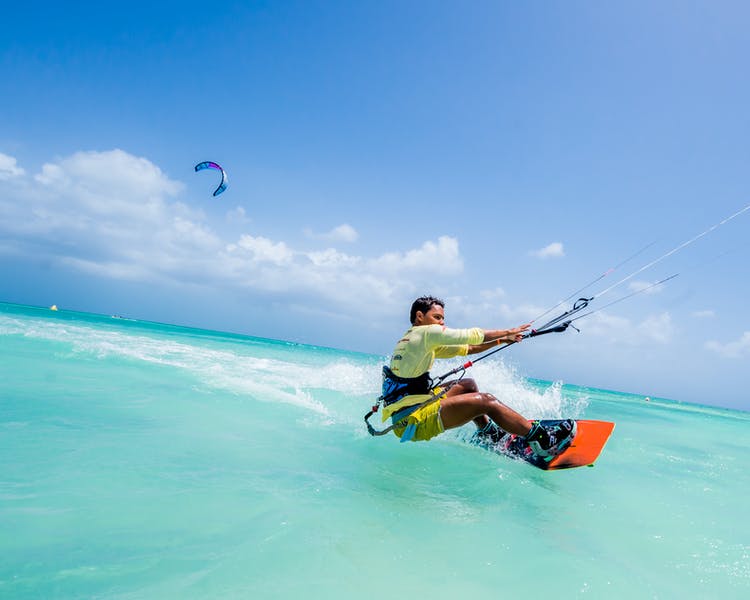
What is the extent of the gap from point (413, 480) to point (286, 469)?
4.86 feet

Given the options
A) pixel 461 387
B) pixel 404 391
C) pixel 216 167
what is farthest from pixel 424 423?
pixel 216 167

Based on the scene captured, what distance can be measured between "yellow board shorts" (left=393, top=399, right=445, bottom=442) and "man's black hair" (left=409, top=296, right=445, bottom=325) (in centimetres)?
113

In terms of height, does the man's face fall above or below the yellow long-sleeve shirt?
above

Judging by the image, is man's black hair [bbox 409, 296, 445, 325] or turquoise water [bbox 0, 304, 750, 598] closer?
turquoise water [bbox 0, 304, 750, 598]

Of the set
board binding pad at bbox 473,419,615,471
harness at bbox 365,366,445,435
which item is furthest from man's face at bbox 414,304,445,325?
board binding pad at bbox 473,419,615,471

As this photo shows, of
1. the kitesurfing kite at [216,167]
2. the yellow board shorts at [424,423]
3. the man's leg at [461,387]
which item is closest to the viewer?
the yellow board shorts at [424,423]

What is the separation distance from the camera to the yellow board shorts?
5.18 meters

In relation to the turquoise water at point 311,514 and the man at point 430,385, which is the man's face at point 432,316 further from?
the turquoise water at point 311,514

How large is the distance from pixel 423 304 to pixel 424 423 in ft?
4.86

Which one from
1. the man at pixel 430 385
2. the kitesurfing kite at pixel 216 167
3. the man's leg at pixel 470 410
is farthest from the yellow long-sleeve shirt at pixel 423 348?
the kitesurfing kite at pixel 216 167

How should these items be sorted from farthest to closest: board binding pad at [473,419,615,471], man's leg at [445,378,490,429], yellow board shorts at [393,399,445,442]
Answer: board binding pad at [473,419,615,471] < man's leg at [445,378,490,429] < yellow board shorts at [393,399,445,442]

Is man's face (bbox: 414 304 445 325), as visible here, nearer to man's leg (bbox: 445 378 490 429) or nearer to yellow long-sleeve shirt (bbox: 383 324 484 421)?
yellow long-sleeve shirt (bbox: 383 324 484 421)

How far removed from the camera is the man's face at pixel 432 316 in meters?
5.37

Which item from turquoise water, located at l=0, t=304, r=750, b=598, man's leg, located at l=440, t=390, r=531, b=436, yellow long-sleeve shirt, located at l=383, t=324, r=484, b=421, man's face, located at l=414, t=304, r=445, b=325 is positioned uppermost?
man's face, located at l=414, t=304, r=445, b=325
